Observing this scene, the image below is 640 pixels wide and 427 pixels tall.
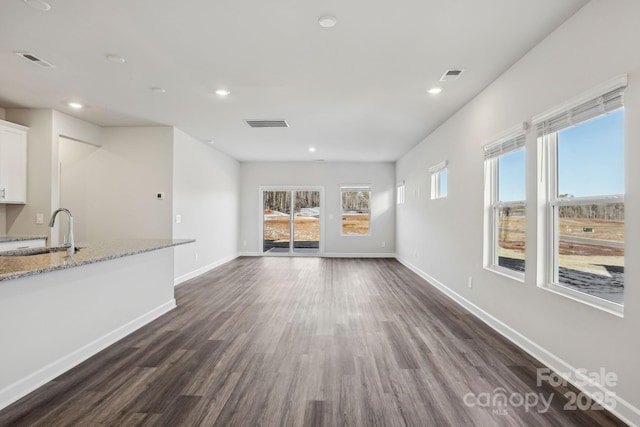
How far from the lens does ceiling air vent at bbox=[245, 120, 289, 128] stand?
4.89 metres

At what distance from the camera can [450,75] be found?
3.22m

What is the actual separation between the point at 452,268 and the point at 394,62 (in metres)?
2.96

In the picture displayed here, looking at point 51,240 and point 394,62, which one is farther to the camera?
point 51,240

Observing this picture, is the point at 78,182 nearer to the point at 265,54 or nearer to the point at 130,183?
the point at 130,183

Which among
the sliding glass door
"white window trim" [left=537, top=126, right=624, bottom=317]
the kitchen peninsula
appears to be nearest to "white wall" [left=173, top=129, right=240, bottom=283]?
the sliding glass door

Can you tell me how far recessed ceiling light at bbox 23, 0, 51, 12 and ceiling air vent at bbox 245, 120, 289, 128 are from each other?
2.81 m

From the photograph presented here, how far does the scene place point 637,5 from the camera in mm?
1751

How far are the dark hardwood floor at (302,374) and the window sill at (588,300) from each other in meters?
0.61

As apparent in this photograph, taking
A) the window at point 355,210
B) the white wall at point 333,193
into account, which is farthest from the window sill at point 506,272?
the window at point 355,210

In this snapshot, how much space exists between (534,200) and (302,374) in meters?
2.42

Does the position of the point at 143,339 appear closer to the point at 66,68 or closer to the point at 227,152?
the point at 66,68

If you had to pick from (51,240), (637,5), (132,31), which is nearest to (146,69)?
(132,31)

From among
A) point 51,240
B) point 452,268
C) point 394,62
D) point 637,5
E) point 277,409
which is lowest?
point 277,409

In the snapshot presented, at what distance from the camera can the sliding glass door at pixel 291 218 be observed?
8828 mm
